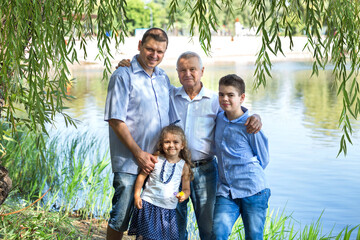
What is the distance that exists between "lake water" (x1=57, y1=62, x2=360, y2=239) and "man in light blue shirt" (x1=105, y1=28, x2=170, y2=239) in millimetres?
910

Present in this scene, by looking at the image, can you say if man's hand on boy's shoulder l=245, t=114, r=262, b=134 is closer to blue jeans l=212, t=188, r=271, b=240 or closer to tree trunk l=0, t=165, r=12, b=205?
blue jeans l=212, t=188, r=271, b=240

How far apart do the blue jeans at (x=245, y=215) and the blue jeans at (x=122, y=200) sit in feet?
1.52

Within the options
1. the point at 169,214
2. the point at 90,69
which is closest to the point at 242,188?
the point at 169,214

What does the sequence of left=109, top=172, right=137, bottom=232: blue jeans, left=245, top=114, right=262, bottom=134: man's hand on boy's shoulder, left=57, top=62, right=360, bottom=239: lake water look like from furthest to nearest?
left=57, top=62, right=360, bottom=239: lake water < left=109, top=172, right=137, bottom=232: blue jeans < left=245, top=114, right=262, bottom=134: man's hand on boy's shoulder

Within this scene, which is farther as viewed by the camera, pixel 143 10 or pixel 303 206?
pixel 143 10

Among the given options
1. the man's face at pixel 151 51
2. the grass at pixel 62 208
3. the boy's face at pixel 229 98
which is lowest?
the grass at pixel 62 208

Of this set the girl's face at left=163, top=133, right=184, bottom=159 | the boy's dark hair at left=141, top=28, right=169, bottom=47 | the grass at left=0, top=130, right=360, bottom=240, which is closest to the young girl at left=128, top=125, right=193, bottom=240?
the girl's face at left=163, top=133, right=184, bottom=159

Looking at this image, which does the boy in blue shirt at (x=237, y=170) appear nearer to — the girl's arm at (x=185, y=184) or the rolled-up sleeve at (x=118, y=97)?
the girl's arm at (x=185, y=184)

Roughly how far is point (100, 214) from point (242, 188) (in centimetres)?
248

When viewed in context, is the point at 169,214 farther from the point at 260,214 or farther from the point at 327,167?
the point at 327,167

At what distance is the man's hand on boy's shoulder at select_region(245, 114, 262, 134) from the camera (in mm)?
3047

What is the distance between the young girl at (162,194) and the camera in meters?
3.18

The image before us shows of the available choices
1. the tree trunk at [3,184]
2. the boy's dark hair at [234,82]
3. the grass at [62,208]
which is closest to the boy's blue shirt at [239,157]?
the boy's dark hair at [234,82]

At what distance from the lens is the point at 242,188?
10.2ft
